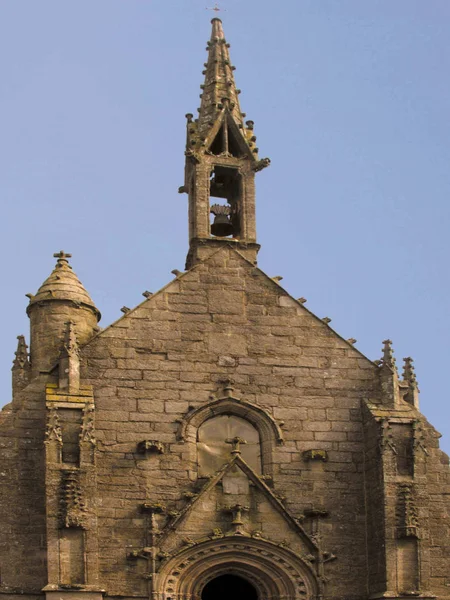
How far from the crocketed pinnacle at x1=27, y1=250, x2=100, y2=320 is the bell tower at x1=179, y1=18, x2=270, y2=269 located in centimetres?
246

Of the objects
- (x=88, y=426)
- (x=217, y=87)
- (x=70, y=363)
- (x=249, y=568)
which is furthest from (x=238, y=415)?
(x=217, y=87)

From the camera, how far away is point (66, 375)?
31203mm

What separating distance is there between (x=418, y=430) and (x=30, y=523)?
761 cm

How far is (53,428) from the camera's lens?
3028 centimetres

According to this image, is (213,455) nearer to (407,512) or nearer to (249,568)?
(249,568)

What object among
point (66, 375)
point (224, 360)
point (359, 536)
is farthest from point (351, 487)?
point (66, 375)

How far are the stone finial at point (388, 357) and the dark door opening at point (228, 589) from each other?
5.12 meters

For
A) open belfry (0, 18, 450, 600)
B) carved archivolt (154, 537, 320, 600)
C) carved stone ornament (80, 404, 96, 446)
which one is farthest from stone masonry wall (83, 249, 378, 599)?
carved stone ornament (80, 404, 96, 446)

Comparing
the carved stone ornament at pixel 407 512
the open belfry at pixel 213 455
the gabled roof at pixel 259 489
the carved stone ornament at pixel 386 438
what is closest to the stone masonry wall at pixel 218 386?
the open belfry at pixel 213 455

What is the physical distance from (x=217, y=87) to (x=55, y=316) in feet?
23.7

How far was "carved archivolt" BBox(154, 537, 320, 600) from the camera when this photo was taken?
100.0 feet

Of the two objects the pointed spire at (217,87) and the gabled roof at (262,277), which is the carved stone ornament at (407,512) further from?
the pointed spire at (217,87)

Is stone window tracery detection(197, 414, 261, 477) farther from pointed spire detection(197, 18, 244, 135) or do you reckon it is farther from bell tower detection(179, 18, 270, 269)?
pointed spire detection(197, 18, 244, 135)

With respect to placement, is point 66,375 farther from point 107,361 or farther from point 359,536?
point 359,536
